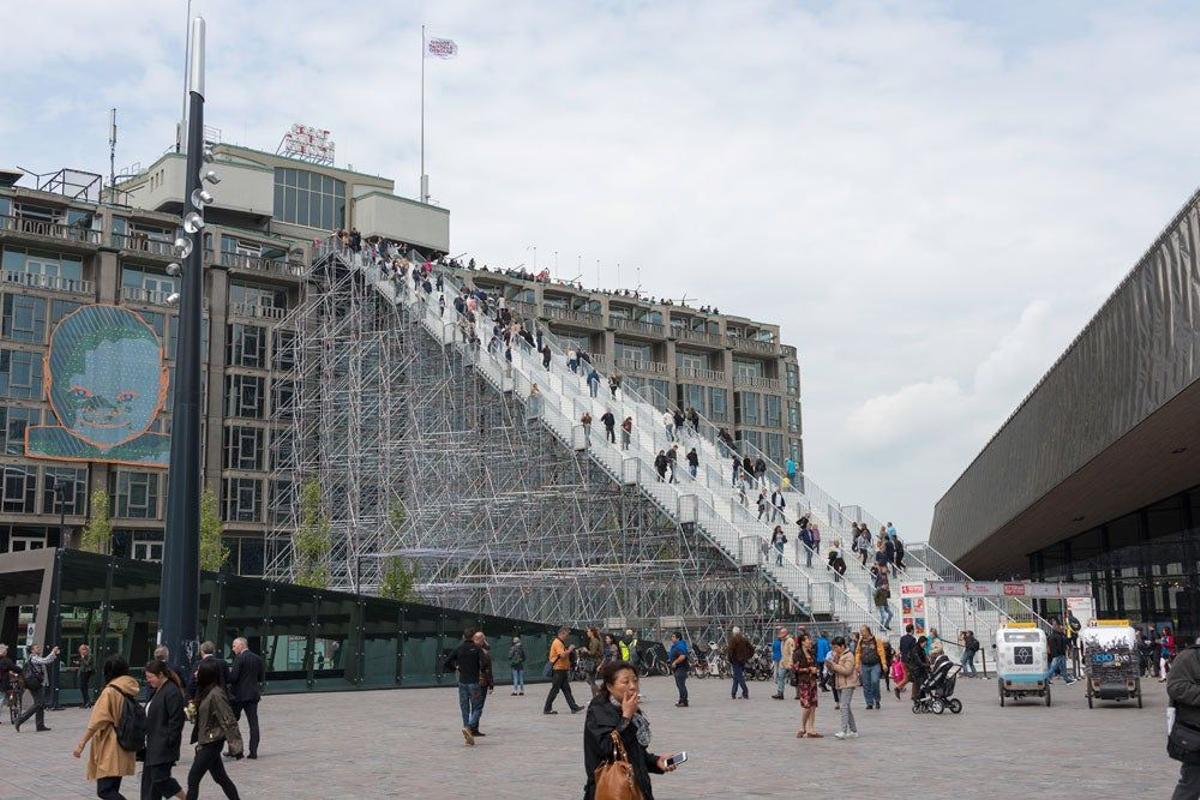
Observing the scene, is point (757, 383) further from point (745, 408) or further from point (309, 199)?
point (309, 199)

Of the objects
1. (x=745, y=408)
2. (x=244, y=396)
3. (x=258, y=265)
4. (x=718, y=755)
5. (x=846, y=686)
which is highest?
(x=258, y=265)

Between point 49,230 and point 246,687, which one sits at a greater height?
point 49,230

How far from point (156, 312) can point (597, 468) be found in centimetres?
3101

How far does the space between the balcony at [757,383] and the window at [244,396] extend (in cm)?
3304

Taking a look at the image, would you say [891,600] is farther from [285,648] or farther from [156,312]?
[156,312]

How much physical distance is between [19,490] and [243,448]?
10596 mm

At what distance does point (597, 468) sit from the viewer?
42312 mm

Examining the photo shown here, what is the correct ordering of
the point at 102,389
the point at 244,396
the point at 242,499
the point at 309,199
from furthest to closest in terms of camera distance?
1. the point at 309,199
2. the point at 244,396
3. the point at 242,499
4. the point at 102,389

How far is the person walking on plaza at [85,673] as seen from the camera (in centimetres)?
2759

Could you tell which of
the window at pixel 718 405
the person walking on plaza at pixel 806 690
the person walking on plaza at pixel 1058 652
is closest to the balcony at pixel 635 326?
the window at pixel 718 405

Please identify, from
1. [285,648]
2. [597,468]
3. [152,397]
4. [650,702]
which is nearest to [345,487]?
[152,397]

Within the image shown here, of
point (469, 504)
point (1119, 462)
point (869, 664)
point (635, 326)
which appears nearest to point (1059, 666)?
point (1119, 462)

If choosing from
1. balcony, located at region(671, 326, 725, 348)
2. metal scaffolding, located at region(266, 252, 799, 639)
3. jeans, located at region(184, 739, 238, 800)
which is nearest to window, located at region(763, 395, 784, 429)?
balcony, located at region(671, 326, 725, 348)

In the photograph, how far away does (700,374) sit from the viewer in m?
86.0
